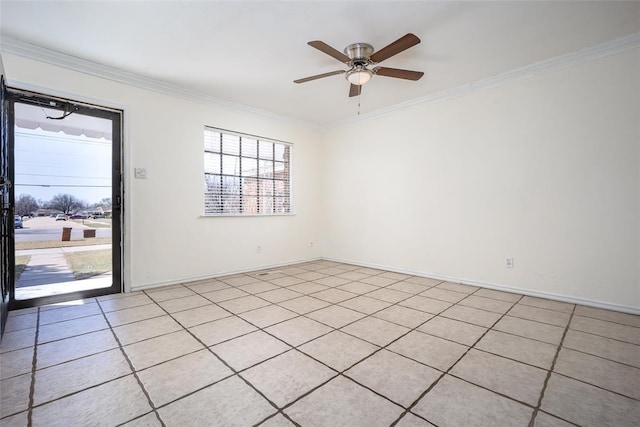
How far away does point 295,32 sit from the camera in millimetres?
2562

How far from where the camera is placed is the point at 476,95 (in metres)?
3.60

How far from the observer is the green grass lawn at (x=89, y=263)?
10.8 feet

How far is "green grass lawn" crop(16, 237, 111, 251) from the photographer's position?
2877 mm

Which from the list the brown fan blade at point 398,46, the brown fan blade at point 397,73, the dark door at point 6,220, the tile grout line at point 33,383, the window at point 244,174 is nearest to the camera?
the tile grout line at point 33,383

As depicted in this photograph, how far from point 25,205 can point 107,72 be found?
1657mm

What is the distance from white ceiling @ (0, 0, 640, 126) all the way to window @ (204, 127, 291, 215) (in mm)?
1056

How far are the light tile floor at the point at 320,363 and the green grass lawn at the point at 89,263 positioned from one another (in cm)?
53

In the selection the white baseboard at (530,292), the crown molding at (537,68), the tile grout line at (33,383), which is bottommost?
the tile grout line at (33,383)

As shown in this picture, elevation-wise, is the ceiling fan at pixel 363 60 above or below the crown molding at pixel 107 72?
below

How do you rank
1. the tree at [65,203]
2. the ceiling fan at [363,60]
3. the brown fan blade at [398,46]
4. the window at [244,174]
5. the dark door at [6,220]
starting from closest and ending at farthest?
the brown fan blade at [398,46], the dark door at [6,220], the ceiling fan at [363,60], the tree at [65,203], the window at [244,174]

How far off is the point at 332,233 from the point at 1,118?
4407 millimetres

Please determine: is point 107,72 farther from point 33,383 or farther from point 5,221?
point 33,383

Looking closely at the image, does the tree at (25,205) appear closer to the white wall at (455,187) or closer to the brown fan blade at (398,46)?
the white wall at (455,187)

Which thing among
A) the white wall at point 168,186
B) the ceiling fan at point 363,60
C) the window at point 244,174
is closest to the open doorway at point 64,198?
the white wall at point 168,186
